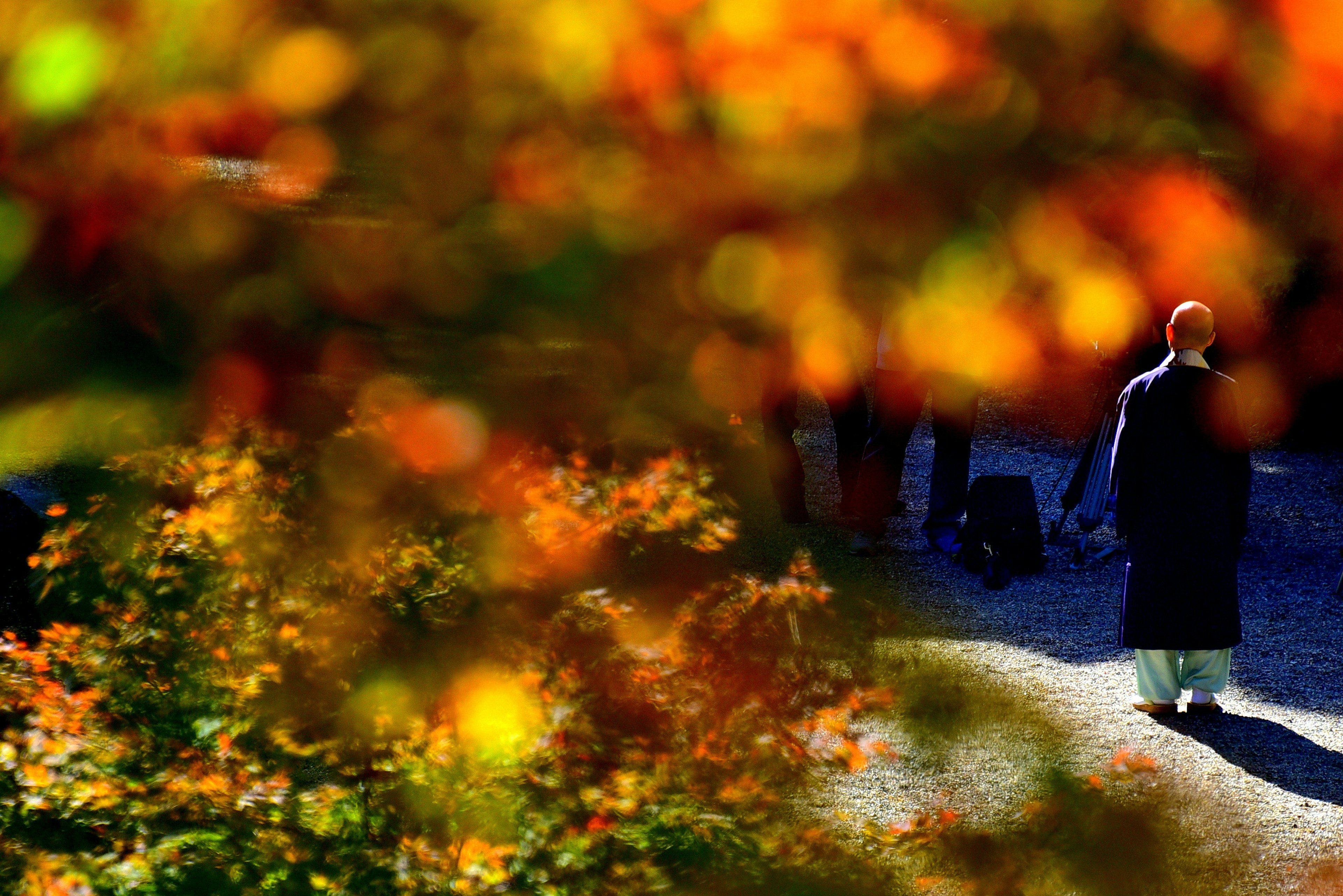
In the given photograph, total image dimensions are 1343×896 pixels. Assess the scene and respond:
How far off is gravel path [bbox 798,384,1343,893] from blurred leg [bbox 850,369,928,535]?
21 cm

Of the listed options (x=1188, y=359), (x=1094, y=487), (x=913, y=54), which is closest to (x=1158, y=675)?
(x=1188, y=359)

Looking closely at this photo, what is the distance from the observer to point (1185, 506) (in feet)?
12.1

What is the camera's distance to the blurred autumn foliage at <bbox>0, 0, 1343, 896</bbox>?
6.36 ft

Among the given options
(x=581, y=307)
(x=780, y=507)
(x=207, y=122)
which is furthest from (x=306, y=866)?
(x=207, y=122)

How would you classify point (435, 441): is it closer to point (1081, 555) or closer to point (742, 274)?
point (1081, 555)

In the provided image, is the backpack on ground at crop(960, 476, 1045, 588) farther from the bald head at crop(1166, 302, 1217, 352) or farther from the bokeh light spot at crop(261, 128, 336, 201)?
the bokeh light spot at crop(261, 128, 336, 201)

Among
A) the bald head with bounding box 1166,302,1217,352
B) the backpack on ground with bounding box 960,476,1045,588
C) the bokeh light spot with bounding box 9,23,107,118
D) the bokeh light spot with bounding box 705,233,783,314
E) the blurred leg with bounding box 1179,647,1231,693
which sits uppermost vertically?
the bokeh light spot with bounding box 9,23,107,118

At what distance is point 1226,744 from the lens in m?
3.59

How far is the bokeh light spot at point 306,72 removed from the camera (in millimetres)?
9836

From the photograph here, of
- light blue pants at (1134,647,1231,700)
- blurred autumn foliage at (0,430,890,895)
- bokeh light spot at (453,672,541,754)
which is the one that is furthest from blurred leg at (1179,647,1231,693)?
bokeh light spot at (453,672,541,754)

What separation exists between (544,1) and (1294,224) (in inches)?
219

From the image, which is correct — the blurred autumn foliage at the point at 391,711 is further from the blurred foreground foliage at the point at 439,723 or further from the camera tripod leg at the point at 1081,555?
the camera tripod leg at the point at 1081,555

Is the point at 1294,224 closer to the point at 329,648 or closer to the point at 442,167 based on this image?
the point at 442,167

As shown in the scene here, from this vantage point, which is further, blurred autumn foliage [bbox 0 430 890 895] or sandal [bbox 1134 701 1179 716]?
sandal [bbox 1134 701 1179 716]
